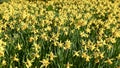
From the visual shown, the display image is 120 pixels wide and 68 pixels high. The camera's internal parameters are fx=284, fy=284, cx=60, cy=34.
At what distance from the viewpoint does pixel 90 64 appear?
434cm

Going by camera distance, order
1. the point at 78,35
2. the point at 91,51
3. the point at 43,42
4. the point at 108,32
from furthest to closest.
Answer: the point at 108,32, the point at 78,35, the point at 43,42, the point at 91,51

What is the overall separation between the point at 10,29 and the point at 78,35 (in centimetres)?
150

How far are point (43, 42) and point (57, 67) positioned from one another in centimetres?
85

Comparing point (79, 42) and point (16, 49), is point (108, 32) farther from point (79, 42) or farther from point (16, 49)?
point (16, 49)

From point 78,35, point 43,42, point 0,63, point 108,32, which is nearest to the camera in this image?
point 0,63

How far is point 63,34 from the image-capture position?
18.6 ft

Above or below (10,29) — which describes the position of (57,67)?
below

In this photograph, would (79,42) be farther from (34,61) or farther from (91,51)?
(34,61)

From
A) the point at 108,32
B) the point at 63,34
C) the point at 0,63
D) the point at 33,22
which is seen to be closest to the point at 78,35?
the point at 63,34

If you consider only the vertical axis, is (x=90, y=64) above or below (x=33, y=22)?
below

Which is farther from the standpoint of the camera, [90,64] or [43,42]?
[43,42]

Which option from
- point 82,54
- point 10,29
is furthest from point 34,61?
point 10,29

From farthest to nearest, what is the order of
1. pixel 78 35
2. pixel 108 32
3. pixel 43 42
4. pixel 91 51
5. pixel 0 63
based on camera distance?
pixel 108 32
pixel 78 35
pixel 43 42
pixel 91 51
pixel 0 63

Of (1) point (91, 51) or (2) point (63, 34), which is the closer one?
(1) point (91, 51)
